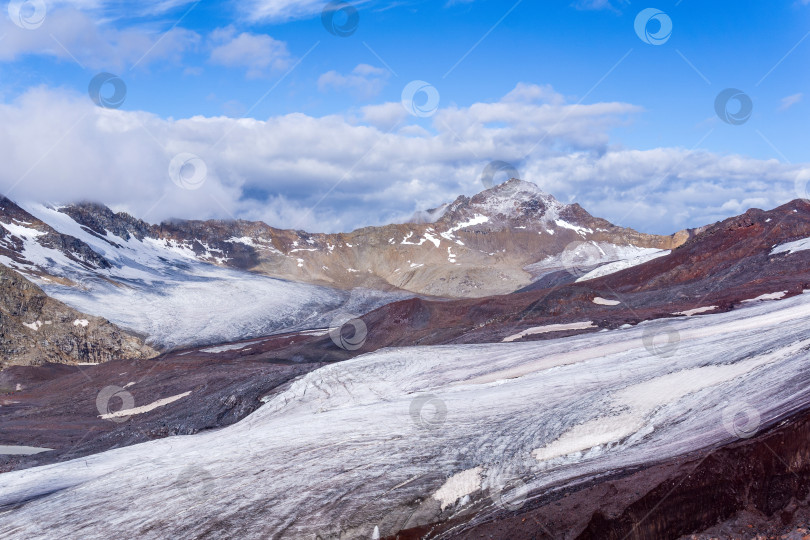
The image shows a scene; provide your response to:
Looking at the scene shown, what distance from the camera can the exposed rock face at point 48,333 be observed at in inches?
2586

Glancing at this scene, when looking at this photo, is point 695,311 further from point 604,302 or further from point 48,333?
point 48,333

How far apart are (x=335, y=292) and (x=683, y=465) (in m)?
119

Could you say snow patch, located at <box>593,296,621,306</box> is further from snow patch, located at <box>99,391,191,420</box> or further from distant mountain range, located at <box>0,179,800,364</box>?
snow patch, located at <box>99,391,191,420</box>

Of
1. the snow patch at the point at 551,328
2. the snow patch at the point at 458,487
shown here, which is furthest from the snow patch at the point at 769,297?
the snow patch at the point at 458,487

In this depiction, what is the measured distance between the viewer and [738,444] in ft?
33.0

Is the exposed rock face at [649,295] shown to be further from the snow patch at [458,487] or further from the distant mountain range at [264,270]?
the snow patch at [458,487]

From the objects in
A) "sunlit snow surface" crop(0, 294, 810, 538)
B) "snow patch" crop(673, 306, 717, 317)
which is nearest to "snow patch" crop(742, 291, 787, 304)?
"snow patch" crop(673, 306, 717, 317)

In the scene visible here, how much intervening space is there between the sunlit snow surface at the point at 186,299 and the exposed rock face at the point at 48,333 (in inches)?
281

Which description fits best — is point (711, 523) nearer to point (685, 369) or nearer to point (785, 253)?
point (685, 369)

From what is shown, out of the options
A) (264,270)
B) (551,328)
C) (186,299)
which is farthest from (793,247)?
(264,270)

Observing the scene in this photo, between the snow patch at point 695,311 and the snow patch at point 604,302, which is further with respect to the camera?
the snow patch at point 604,302

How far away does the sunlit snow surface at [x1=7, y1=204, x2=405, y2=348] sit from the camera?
87188 mm

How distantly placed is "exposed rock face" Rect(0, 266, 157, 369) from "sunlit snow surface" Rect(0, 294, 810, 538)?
2075 inches

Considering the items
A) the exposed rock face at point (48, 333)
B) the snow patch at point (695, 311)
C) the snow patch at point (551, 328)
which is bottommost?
the snow patch at point (695, 311)
